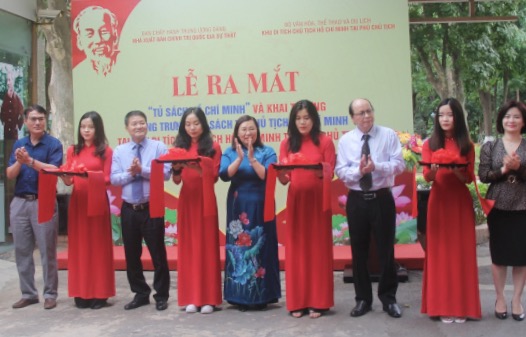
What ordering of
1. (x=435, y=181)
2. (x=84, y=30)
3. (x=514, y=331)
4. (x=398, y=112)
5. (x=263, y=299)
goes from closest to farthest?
(x=514, y=331) < (x=435, y=181) < (x=263, y=299) < (x=398, y=112) < (x=84, y=30)

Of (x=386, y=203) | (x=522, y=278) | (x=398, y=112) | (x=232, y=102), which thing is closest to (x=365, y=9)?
(x=398, y=112)

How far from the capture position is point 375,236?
505cm

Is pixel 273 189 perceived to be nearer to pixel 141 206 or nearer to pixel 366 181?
pixel 366 181

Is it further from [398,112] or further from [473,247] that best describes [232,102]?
[473,247]

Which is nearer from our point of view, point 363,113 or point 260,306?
point 363,113

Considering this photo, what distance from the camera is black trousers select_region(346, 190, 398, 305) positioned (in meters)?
4.95

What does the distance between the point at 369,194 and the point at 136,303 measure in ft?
7.44

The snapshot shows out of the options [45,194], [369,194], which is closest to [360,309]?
[369,194]

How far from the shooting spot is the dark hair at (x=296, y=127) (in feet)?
16.6

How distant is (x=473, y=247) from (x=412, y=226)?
7.96 feet

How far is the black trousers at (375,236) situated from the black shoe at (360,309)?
4 centimetres

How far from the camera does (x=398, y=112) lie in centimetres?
705

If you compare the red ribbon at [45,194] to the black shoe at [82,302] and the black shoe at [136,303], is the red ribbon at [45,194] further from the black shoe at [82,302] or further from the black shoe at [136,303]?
the black shoe at [136,303]

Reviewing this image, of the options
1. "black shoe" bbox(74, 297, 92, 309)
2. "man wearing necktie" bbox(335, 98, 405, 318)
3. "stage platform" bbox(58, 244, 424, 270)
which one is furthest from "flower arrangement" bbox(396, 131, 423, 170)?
"black shoe" bbox(74, 297, 92, 309)
